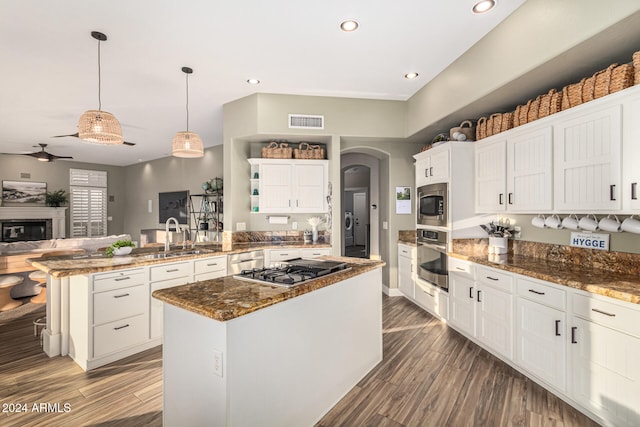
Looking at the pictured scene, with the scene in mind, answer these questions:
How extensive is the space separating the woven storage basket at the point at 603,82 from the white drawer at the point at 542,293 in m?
1.40

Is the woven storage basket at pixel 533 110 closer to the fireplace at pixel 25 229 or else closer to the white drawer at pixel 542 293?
the white drawer at pixel 542 293

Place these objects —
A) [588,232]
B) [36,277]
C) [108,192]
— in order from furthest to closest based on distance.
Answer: [108,192] → [36,277] → [588,232]

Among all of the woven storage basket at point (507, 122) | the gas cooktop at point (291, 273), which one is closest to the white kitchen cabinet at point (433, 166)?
the woven storage basket at point (507, 122)

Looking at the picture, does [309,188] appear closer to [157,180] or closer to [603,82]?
[603,82]

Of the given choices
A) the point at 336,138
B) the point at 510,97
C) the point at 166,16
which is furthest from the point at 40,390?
the point at 510,97

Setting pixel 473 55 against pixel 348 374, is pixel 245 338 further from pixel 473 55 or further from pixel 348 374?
pixel 473 55

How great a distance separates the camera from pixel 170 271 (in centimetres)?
321

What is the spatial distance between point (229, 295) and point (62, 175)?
10181 millimetres

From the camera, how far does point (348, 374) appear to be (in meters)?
2.33

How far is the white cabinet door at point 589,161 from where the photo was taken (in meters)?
2.07

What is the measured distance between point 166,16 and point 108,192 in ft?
30.3

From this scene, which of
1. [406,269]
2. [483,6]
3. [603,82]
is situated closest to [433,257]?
[406,269]

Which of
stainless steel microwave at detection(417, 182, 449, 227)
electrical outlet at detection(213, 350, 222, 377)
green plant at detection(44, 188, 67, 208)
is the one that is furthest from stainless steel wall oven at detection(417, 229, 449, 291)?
green plant at detection(44, 188, 67, 208)

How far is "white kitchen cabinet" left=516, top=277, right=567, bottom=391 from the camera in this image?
2.16 metres
